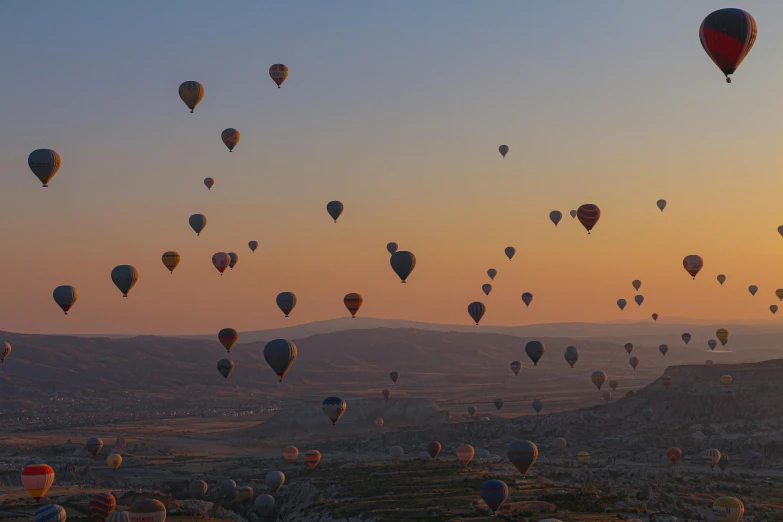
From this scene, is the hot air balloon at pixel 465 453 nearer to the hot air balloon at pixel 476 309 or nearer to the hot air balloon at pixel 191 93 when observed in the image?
the hot air balloon at pixel 476 309

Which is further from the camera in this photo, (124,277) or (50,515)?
(124,277)

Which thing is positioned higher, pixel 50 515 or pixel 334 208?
pixel 334 208

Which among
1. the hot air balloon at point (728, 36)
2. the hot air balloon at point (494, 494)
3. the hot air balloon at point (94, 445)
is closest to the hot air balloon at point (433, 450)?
the hot air balloon at point (94, 445)

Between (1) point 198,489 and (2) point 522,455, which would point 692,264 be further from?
(1) point 198,489

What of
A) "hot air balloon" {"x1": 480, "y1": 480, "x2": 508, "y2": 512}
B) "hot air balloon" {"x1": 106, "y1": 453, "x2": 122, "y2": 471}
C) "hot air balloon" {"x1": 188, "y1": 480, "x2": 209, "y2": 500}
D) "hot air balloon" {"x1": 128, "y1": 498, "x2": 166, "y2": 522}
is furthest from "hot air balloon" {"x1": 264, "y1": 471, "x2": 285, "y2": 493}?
"hot air balloon" {"x1": 480, "y1": 480, "x2": 508, "y2": 512}

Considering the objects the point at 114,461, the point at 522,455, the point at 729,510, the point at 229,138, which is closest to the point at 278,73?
the point at 229,138

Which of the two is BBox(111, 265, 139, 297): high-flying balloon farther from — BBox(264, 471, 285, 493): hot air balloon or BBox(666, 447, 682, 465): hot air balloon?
BBox(666, 447, 682, 465): hot air balloon
